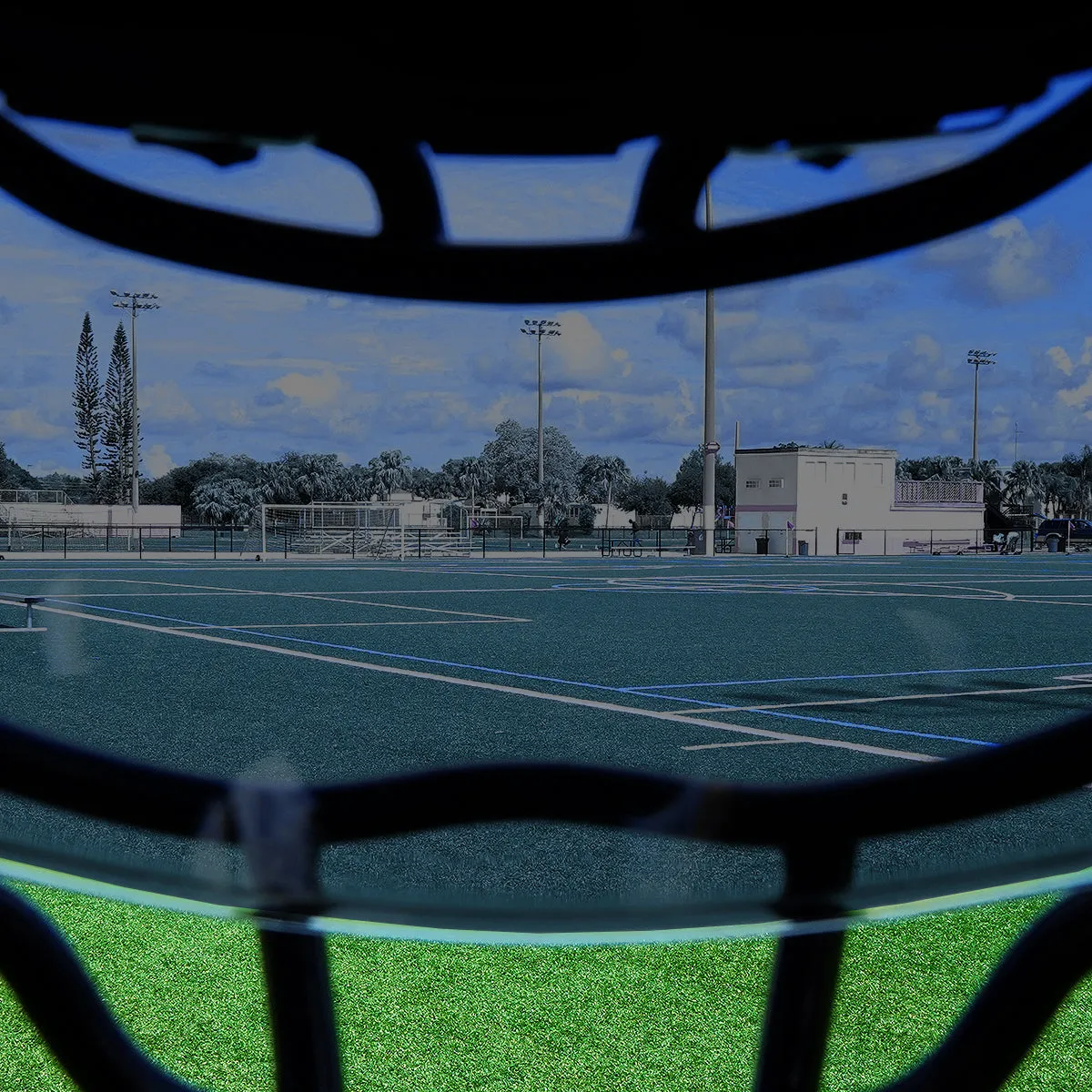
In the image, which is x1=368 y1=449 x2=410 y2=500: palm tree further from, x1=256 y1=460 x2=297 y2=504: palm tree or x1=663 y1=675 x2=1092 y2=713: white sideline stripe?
x1=663 y1=675 x2=1092 y2=713: white sideline stripe

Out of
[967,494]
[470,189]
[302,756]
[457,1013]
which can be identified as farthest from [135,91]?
[302,756]

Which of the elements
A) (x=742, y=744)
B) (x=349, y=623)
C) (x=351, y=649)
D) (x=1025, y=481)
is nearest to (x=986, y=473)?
(x=1025, y=481)

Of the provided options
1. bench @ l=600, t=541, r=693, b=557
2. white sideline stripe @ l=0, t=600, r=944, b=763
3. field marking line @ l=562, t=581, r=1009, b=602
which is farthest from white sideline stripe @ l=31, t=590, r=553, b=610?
bench @ l=600, t=541, r=693, b=557

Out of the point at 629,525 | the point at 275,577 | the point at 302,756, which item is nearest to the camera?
the point at 629,525

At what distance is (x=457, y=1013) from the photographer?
280 cm

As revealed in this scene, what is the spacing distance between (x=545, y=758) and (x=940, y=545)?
39.2m

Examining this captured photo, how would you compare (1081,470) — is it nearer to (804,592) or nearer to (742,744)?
(742,744)

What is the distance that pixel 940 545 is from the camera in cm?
3812

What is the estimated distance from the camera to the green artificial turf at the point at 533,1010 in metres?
2.53

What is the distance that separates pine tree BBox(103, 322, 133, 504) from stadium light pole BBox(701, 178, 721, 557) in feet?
0.85

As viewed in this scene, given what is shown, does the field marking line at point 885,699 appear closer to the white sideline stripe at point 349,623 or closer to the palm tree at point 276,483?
the white sideline stripe at point 349,623

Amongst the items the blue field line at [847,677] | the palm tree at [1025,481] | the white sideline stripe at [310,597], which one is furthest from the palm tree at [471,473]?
the white sideline stripe at [310,597]

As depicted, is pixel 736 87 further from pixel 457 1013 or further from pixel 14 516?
pixel 457 1013

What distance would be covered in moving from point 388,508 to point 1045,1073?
2178 millimetres
